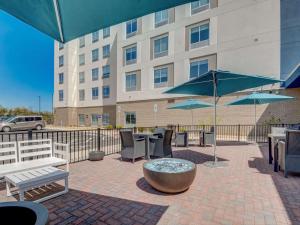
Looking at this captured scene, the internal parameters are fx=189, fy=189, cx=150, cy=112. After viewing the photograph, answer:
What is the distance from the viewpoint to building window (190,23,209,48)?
17.4 m

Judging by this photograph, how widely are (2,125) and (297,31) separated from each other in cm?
2882

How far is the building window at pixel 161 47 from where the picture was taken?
20.0 metres

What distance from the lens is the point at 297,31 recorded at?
14.2 metres

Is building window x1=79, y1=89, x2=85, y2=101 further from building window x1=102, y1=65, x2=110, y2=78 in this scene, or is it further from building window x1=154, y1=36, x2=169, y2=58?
building window x1=154, y1=36, x2=169, y2=58

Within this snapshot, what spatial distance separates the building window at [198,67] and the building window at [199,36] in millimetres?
1623

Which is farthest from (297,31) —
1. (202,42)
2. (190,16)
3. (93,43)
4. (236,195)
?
(93,43)

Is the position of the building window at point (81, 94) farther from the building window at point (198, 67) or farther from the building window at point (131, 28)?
the building window at point (198, 67)

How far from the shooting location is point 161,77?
20312 mm

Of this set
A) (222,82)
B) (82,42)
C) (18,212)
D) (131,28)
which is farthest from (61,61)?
(18,212)

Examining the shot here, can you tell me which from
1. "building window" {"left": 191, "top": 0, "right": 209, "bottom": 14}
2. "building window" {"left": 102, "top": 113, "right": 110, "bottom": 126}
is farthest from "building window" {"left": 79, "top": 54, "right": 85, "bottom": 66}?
"building window" {"left": 191, "top": 0, "right": 209, "bottom": 14}

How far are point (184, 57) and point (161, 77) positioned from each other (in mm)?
3226

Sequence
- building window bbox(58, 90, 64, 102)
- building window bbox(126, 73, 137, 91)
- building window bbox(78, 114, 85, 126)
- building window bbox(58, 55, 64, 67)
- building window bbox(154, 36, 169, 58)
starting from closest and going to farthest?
1. building window bbox(154, 36, 169, 58)
2. building window bbox(126, 73, 137, 91)
3. building window bbox(78, 114, 85, 126)
4. building window bbox(58, 55, 64, 67)
5. building window bbox(58, 90, 64, 102)

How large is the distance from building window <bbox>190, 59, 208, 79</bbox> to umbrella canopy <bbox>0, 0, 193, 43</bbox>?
16.2 meters

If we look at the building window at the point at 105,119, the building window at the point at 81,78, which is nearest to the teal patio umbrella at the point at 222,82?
the building window at the point at 105,119
